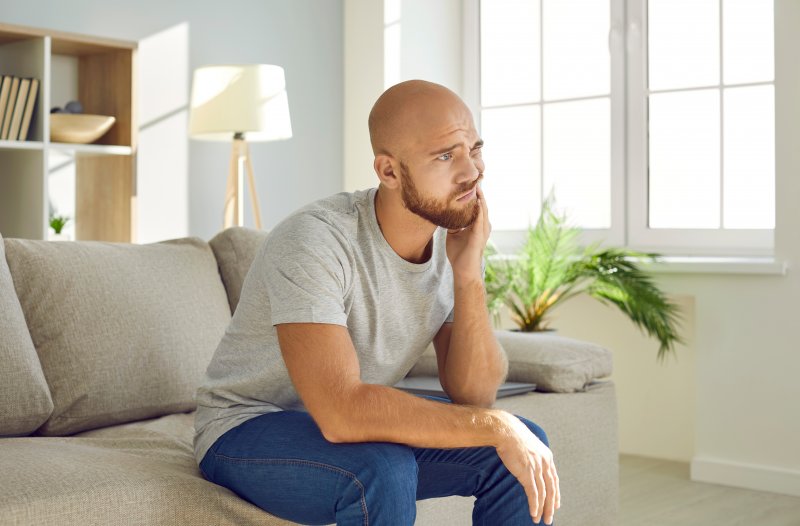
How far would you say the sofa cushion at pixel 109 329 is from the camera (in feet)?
7.48

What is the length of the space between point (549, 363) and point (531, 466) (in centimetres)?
116

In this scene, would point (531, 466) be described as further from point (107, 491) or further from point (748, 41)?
point (748, 41)

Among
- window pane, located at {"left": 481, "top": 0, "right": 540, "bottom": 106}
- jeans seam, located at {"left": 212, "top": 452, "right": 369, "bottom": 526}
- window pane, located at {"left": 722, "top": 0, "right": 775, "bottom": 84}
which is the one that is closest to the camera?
jeans seam, located at {"left": 212, "top": 452, "right": 369, "bottom": 526}

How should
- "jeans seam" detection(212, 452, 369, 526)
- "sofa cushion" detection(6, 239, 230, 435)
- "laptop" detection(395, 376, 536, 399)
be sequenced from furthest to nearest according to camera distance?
"laptop" detection(395, 376, 536, 399) < "sofa cushion" detection(6, 239, 230, 435) < "jeans seam" detection(212, 452, 369, 526)

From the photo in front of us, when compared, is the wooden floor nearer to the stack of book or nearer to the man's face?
the man's face

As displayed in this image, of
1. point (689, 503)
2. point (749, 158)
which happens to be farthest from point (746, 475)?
point (749, 158)

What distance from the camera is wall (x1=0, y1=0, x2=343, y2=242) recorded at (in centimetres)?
427

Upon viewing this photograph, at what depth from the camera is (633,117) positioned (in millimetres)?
4488

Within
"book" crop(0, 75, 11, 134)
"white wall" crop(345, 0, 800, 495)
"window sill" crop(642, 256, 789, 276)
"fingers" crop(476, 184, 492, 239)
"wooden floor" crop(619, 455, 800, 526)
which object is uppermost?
"book" crop(0, 75, 11, 134)

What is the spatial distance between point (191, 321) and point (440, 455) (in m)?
0.91

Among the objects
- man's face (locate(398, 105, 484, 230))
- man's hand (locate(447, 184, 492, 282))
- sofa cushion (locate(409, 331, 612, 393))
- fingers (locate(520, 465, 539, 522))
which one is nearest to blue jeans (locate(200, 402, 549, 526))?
fingers (locate(520, 465, 539, 522))

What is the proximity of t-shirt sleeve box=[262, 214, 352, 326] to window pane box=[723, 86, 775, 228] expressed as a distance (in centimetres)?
278

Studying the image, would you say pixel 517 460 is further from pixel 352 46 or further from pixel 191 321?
pixel 352 46

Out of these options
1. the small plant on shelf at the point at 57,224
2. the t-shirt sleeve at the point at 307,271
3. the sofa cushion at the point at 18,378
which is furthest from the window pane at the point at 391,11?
the t-shirt sleeve at the point at 307,271
